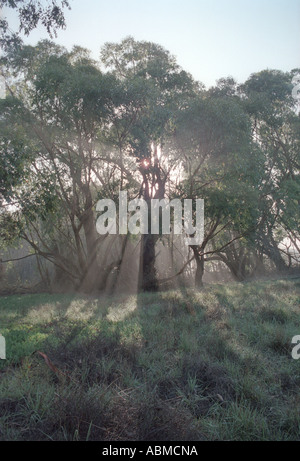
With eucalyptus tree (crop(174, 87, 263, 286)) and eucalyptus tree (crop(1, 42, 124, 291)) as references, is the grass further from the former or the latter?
eucalyptus tree (crop(174, 87, 263, 286))

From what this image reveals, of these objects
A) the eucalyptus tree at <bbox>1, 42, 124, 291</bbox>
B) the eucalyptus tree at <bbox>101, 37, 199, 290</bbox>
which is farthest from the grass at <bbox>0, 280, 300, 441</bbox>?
the eucalyptus tree at <bbox>101, 37, 199, 290</bbox>

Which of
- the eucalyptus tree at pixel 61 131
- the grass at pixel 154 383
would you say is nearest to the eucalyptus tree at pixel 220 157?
the eucalyptus tree at pixel 61 131

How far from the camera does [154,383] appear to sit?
3.40 m

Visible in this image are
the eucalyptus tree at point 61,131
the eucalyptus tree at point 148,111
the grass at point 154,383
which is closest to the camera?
the grass at point 154,383

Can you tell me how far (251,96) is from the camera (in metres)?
18.2

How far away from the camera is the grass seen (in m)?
2.51

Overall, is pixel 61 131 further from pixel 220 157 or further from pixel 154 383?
pixel 154 383

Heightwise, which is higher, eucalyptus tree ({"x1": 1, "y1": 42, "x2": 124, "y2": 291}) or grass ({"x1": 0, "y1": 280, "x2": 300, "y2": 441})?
eucalyptus tree ({"x1": 1, "y1": 42, "x2": 124, "y2": 291})

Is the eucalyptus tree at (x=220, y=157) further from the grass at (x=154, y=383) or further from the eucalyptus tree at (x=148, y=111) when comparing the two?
the grass at (x=154, y=383)


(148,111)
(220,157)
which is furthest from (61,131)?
(220,157)

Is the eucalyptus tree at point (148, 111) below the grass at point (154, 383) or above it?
above

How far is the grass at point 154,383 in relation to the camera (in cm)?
251

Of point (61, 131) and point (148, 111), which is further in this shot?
point (61, 131)

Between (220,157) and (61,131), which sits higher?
(61,131)
